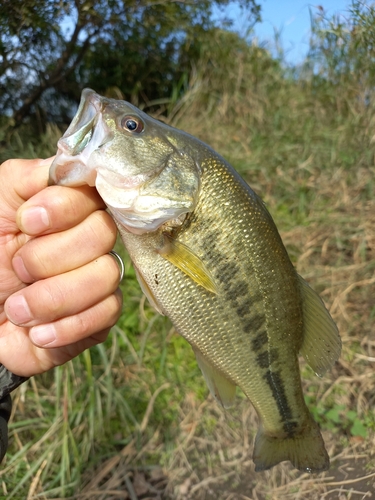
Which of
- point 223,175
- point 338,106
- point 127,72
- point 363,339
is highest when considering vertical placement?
point 127,72

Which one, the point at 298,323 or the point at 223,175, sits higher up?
the point at 223,175

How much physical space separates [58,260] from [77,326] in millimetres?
220

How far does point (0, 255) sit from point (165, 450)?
1885 mm

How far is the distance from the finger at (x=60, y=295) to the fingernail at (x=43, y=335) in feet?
0.06

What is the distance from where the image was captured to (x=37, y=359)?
1524 mm

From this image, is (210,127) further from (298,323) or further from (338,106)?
(298,323)

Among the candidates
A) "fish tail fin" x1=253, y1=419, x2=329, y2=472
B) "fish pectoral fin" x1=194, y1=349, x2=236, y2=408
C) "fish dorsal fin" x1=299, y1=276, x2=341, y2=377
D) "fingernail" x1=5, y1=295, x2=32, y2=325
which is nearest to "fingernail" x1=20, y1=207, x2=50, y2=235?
"fingernail" x1=5, y1=295, x2=32, y2=325

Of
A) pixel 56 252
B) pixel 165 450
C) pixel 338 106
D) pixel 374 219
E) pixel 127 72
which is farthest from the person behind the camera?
pixel 127 72

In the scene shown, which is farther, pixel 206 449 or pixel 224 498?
pixel 206 449

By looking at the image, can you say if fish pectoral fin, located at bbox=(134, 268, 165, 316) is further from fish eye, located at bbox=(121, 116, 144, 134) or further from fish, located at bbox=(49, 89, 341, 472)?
fish eye, located at bbox=(121, 116, 144, 134)

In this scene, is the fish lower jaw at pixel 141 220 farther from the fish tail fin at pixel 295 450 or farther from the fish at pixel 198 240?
the fish tail fin at pixel 295 450

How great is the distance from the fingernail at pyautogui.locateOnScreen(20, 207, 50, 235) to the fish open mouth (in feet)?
0.33

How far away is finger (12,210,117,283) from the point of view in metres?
1.20

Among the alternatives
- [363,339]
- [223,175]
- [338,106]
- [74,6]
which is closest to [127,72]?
[74,6]
